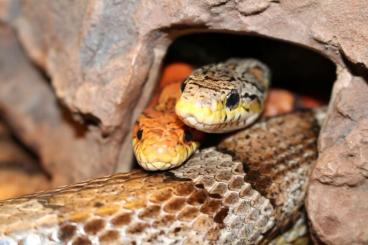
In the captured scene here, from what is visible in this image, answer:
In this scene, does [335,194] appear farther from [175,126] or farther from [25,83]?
[25,83]

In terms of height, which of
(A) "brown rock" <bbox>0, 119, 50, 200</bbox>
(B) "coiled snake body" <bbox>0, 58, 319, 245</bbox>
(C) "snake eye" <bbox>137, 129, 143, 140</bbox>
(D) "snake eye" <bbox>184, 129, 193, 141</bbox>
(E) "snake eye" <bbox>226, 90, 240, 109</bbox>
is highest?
(E) "snake eye" <bbox>226, 90, 240, 109</bbox>

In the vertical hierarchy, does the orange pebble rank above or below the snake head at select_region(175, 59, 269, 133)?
below

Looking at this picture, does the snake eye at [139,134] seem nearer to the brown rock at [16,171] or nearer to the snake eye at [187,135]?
the snake eye at [187,135]

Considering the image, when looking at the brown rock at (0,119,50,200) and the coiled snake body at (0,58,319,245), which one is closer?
the coiled snake body at (0,58,319,245)

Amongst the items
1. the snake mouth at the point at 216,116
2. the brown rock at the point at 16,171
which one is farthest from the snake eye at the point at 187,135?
the brown rock at the point at 16,171

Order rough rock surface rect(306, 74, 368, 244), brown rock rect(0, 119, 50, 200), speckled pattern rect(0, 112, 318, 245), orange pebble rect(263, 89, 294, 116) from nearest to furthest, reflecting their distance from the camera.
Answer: speckled pattern rect(0, 112, 318, 245), rough rock surface rect(306, 74, 368, 244), orange pebble rect(263, 89, 294, 116), brown rock rect(0, 119, 50, 200)

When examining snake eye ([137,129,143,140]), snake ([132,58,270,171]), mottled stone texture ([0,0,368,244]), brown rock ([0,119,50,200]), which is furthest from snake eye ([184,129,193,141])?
brown rock ([0,119,50,200])

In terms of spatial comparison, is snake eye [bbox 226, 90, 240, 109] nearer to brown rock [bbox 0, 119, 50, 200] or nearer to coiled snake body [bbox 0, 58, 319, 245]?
coiled snake body [bbox 0, 58, 319, 245]

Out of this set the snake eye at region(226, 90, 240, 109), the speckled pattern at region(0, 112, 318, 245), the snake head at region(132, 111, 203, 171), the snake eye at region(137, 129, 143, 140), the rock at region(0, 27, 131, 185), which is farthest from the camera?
the rock at region(0, 27, 131, 185)

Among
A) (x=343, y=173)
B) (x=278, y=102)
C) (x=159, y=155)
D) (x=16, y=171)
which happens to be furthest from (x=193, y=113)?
(x=16, y=171)
